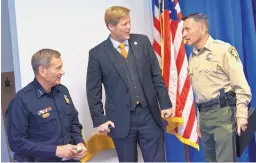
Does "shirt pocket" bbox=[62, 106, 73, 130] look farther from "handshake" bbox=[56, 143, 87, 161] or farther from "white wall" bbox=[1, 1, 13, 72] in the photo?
"white wall" bbox=[1, 1, 13, 72]

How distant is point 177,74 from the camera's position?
9.72ft

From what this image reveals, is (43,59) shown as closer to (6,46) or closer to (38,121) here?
(38,121)

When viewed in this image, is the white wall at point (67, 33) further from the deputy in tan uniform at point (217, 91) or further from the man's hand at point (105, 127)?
the deputy in tan uniform at point (217, 91)

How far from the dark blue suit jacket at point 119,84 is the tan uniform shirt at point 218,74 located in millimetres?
292

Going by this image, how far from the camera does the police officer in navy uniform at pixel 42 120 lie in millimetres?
1969

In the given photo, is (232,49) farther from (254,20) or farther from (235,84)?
(254,20)

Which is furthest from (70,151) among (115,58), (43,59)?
(115,58)

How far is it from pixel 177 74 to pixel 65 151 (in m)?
1.33

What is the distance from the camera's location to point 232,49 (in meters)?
2.18

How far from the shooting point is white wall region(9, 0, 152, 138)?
271cm

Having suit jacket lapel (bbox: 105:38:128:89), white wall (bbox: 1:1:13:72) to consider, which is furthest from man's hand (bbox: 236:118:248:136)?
white wall (bbox: 1:1:13:72)

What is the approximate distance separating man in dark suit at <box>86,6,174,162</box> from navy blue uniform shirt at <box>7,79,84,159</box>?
14.4 inches

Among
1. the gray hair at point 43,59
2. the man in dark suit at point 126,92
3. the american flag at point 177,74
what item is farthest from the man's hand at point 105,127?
the american flag at point 177,74

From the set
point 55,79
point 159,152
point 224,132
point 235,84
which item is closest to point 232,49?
point 235,84
